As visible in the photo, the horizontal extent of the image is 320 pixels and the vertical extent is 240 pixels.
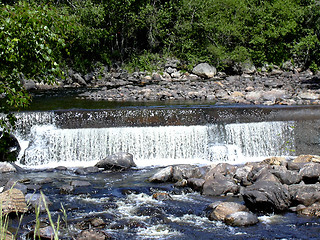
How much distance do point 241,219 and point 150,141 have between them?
5.76 m

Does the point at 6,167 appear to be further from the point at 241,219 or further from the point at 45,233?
the point at 241,219

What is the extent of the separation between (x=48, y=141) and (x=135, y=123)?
2658 mm

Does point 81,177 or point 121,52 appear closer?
point 81,177

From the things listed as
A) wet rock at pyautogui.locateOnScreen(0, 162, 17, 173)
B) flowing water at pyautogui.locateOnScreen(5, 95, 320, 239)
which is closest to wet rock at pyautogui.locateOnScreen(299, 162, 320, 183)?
flowing water at pyautogui.locateOnScreen(5, 95, 320, 239)

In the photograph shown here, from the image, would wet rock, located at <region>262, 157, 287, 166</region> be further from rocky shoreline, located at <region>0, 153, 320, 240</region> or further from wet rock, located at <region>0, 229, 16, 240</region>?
wet rock, located at <region>0, 229, 16, 240</region>

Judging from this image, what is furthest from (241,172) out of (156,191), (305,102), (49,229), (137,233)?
(305,102)

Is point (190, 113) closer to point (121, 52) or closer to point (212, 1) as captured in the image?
point (121, 52)

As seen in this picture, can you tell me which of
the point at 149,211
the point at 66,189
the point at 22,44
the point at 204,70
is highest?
the point at 204,70

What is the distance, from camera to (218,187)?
8320 mm

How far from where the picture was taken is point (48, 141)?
39.0ft

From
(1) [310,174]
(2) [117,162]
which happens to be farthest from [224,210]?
(2) [117,162]

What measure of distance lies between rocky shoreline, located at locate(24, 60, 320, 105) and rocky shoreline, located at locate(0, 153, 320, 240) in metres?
4.08

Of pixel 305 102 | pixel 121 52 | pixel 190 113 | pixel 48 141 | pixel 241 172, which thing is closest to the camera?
pixel 241 172

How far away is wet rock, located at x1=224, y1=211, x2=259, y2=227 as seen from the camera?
21.4 ft
